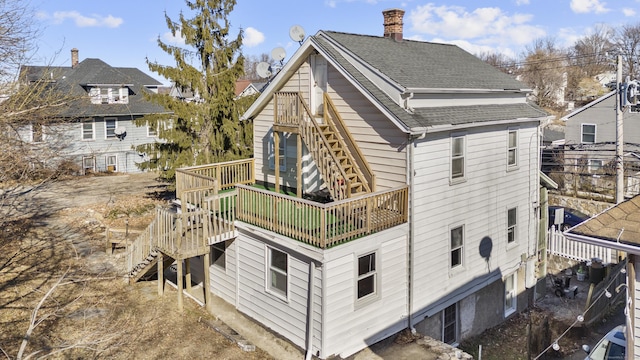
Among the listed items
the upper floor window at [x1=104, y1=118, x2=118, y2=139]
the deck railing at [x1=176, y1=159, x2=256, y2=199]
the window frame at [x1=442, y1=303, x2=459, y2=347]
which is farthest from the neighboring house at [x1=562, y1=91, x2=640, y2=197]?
the upper floor window at [x1=104, y1=118, x2=118, y2=139]

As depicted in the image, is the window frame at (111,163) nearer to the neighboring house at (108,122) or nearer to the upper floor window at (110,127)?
the neighboring house at (108,122)

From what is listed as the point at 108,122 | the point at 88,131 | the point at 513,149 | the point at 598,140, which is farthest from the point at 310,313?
the point at 108,122

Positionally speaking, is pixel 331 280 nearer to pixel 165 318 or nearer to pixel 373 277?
pixel 373 277

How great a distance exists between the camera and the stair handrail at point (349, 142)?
46.1 ft

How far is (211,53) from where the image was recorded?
24.1m

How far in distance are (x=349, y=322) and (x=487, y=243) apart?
6348mm

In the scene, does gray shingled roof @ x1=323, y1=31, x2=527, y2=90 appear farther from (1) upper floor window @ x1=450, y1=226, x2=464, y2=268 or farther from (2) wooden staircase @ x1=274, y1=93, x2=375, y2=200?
(1) upper floor window @ x1=450, y1=226, x2=464, y2=268

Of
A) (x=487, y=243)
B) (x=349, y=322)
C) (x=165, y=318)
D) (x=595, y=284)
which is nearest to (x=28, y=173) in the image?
(x=165, y=318)

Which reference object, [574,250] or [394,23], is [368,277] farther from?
[574,250]

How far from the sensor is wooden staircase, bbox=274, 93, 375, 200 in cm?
1355

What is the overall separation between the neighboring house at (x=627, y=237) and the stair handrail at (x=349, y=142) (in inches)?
256

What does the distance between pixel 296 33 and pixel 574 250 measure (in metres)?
14.2

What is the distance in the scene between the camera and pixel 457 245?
1510cm

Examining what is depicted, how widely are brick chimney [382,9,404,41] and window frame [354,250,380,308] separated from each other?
9.51m
